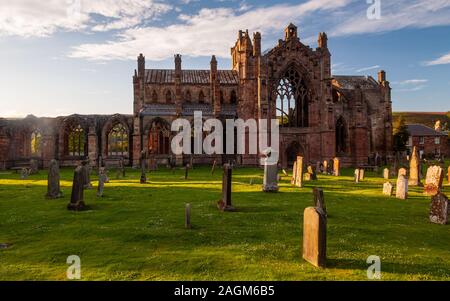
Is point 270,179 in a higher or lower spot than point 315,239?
higher

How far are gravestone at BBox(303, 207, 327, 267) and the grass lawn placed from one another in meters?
0.20

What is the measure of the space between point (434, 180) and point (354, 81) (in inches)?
1315

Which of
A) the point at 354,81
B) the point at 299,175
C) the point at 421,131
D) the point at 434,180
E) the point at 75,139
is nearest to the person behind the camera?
the point at 434,180

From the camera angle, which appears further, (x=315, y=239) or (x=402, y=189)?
(x=402, y=189)

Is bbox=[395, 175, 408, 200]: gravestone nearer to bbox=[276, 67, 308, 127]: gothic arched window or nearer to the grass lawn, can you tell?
the grass lawn

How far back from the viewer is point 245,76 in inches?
1361

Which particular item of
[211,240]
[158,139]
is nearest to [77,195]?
[211,240]

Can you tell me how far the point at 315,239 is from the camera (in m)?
6.34

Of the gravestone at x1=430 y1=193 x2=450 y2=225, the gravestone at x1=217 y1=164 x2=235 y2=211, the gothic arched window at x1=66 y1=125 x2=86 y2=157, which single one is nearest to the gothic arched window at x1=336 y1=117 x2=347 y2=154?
the gravestone at x1=430 y1=193 x2=450 y2=225

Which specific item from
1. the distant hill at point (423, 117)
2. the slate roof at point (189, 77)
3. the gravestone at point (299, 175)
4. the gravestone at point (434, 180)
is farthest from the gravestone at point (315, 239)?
the distant hill at point (423, 117)

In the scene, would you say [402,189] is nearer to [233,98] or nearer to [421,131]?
[233,98]

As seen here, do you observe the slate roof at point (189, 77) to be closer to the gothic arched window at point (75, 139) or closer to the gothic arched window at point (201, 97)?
the gothic arched window at point (201, 97)

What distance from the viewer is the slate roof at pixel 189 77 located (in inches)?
1625
